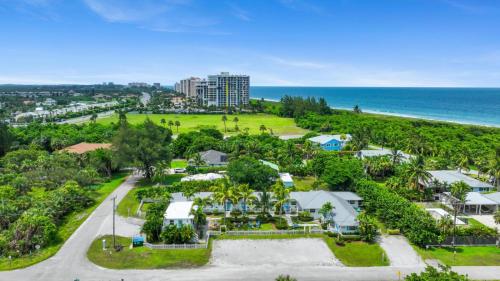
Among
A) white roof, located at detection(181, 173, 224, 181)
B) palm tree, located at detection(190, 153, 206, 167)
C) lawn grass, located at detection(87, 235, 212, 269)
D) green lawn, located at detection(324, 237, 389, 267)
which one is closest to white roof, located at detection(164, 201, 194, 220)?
lawn grass, located at detection(87, 235, 212, 269)

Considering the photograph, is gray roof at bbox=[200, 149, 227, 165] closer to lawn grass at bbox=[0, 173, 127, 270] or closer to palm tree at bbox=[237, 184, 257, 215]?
lawn grass at bbox=[0, 173, 127, 270]

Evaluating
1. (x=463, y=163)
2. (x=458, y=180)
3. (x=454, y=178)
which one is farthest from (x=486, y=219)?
(x=463, y=163)

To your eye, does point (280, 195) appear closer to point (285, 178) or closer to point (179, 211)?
point (179, 211)

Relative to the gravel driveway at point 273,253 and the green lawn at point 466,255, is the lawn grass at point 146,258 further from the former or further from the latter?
the green lawn at point 466,255

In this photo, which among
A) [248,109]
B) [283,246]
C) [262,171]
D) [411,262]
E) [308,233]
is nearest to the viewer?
[411,262]

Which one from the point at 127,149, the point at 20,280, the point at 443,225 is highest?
the point at 127,149

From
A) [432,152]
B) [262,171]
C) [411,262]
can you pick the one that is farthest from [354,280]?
[432,152]

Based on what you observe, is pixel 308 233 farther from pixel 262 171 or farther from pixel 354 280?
pixel 262 171

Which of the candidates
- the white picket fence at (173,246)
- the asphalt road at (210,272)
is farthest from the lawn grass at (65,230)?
the white picket fence at (173,246)

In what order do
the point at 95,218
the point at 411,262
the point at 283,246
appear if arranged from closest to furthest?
Result: the point at 411,262 < the point at 283,246 < the point at 95,218
